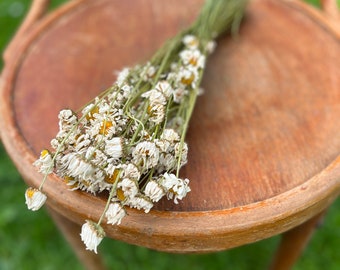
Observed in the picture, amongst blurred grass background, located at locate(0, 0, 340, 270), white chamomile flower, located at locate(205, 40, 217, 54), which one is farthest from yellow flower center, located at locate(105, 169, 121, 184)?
blurred grass background, located at locate(0, 0, 340, 270)

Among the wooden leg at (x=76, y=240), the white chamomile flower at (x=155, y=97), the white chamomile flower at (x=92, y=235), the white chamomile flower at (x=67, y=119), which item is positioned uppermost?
the white chamomile flower at (x=67, y=119)

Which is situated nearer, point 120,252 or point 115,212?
point 115,212

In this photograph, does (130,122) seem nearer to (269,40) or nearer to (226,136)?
(226,136)

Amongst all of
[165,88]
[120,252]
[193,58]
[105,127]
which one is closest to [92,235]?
[105,127]

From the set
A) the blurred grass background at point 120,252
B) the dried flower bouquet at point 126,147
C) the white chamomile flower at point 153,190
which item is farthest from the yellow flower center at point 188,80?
the blurred grass background at point 120,252

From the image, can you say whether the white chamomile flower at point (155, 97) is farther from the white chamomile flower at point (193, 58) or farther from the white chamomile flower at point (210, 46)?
the white chamomile flower at point (210, 46)

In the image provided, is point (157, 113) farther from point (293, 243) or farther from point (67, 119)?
point (293, 243)
